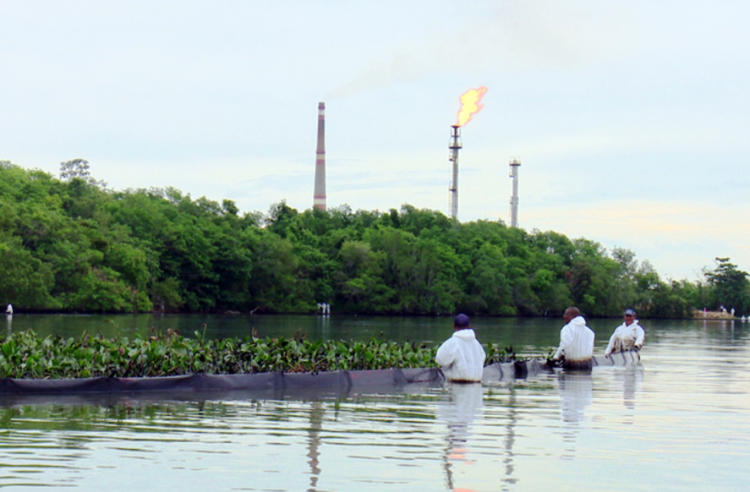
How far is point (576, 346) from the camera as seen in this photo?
26.2m

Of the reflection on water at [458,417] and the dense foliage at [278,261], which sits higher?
the dense foliage at [278,261]

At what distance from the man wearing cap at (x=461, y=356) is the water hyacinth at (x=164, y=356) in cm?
271

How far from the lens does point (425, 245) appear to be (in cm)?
13988

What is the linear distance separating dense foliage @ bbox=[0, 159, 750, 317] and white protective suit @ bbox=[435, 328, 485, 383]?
77.5 m

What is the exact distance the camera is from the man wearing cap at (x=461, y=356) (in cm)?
1992

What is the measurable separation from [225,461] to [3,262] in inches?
3366

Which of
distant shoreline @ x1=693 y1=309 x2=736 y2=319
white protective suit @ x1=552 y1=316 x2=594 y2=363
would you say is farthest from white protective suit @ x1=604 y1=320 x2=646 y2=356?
distant shoreline @ x1=693 y1=309 x2=736 y2=319

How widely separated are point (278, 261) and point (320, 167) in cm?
2048

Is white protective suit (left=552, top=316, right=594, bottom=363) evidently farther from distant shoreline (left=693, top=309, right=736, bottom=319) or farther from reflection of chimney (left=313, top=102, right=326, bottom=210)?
distant shoreline (left=693, top=309, right=736, bottom=319)

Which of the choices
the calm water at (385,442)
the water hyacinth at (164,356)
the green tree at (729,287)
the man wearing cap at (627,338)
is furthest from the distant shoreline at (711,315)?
the calm water at (385,442)

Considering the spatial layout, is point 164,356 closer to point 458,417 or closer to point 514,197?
point 458,417

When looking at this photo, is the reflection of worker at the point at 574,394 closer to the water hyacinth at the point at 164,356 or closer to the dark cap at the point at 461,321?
the dark cap at the point at 461,321

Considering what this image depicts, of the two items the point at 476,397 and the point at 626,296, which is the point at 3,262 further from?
the point at 626,296

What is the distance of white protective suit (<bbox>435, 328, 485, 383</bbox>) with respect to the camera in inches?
794
